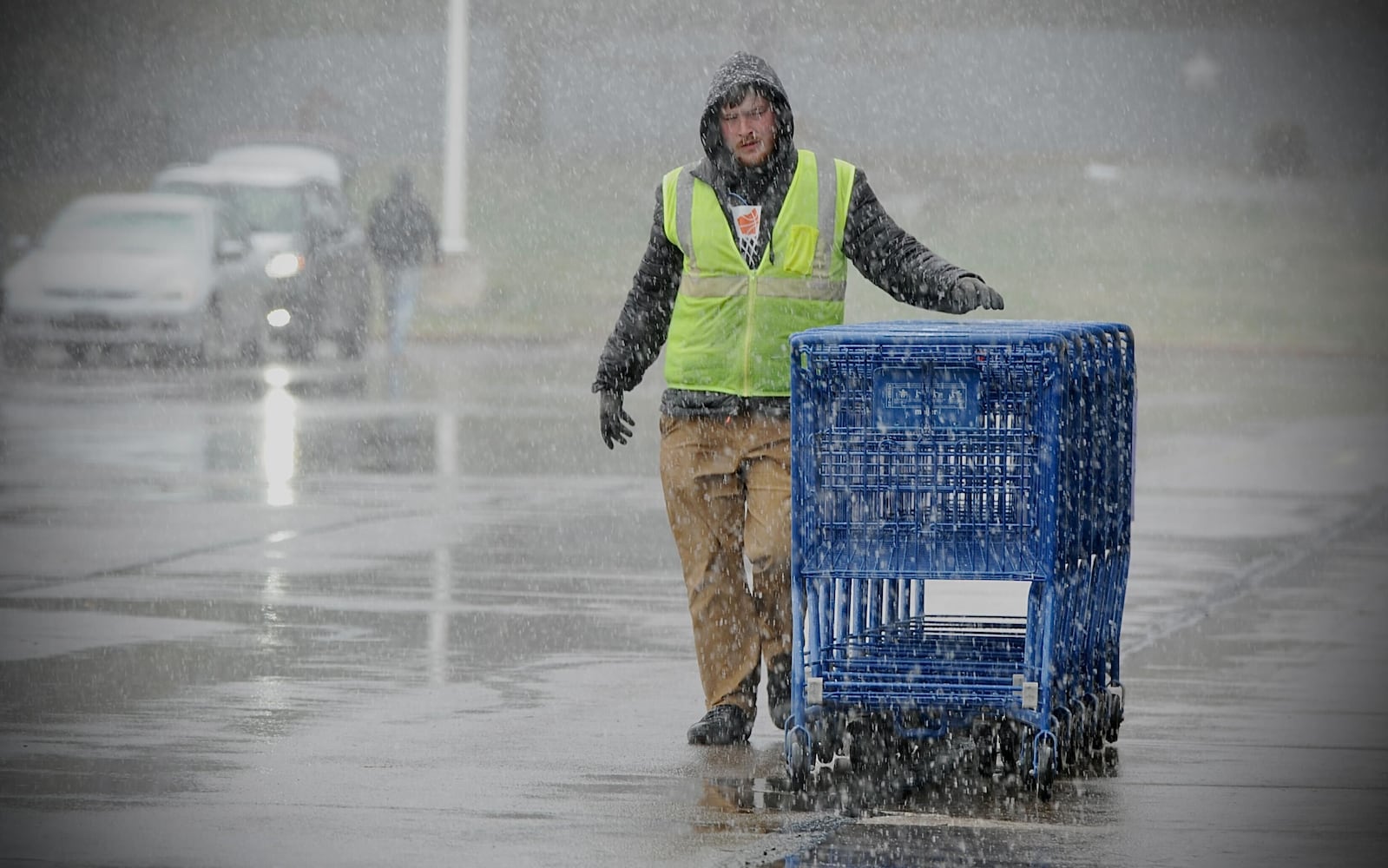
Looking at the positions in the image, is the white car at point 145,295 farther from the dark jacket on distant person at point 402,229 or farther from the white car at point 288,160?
the white car at point 288,160

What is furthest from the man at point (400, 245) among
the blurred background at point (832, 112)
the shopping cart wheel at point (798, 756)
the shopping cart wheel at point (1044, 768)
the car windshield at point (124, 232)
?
the shopping cart wheel at point (1044, 768)

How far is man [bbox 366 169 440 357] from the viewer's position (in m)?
26.2

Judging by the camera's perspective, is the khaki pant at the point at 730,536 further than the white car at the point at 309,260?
No

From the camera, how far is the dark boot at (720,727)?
26.5 feet

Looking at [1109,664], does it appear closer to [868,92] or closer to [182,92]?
[868,92]

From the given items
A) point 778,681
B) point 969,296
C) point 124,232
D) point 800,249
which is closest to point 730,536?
point 778,681

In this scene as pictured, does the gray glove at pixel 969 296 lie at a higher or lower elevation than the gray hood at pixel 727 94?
lower

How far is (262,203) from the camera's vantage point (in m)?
31.7

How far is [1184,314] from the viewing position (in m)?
36.2

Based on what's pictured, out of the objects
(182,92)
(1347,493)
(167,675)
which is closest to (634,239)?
(182,92)

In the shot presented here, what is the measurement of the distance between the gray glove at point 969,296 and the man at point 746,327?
0.16m

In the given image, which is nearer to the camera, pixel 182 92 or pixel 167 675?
pixel 167 675

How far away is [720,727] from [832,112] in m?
44.7

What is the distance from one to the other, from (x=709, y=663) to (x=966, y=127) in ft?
150
